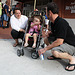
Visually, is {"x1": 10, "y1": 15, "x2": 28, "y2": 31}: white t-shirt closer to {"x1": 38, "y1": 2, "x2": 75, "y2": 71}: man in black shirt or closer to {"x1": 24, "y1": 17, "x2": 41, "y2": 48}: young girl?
{"x1": 24, "y1": 17, "x2": 41, "y2": 48}: young girl

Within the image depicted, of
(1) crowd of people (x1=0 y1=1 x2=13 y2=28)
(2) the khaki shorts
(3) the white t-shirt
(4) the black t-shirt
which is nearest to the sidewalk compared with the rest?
(2) the khaki shorts

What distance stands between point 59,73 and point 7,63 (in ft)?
3.79

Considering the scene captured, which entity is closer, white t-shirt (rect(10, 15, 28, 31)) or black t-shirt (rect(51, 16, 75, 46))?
black t-shirt (rect(51, 16, 75, 46))

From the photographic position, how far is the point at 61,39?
85.8 inches

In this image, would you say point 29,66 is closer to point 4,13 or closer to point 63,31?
point 63,31

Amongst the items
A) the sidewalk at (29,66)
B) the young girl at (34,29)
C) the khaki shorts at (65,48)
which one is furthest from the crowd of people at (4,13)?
the khaki shorts at (65,48)

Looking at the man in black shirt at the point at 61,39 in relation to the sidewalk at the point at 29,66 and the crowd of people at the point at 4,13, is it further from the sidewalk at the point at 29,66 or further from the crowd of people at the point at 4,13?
the crowd of people at the point at 4,13

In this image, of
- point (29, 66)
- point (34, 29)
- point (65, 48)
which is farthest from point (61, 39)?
point (34, 29)

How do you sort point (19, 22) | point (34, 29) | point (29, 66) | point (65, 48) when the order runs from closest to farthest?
1. point (65, 48)
2. point (29, 66)
3. point (34, 29)
4. point (19, 22)

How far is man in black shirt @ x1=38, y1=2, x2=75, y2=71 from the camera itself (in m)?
2.16

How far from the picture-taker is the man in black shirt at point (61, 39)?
2.16 meters

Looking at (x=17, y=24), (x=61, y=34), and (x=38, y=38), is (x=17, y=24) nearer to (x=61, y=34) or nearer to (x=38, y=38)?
(x=38, y=38)

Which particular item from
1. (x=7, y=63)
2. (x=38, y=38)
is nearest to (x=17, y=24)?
(x=38, y=38)

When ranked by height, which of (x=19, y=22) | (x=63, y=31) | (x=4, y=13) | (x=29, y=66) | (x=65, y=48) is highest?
(x=4, y=13)
